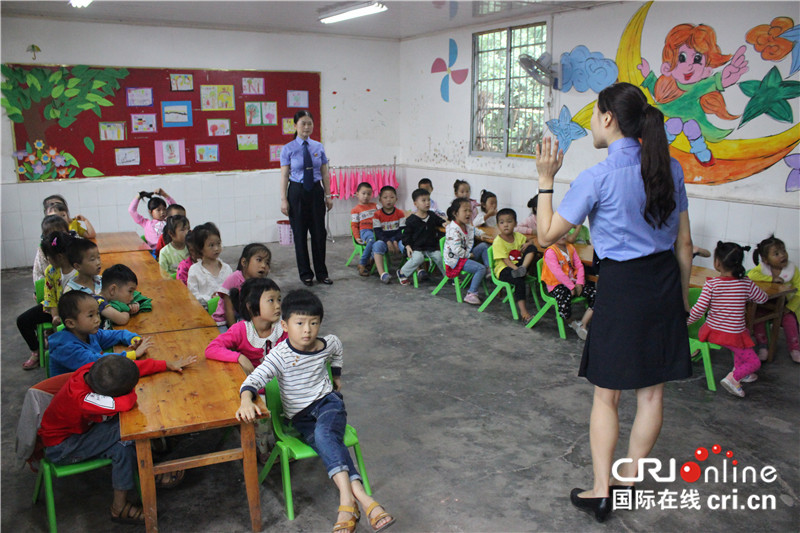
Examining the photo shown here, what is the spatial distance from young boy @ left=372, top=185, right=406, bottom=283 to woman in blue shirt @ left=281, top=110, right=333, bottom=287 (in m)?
0.58

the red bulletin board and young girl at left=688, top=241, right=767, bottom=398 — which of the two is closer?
young girl at left=688, top=241, right=767, bottom=398

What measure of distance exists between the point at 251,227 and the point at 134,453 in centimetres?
633

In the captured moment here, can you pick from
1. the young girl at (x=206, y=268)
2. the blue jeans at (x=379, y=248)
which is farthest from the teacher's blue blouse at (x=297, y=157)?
the young girl at (x=206, y=268)

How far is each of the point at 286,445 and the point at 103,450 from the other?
71 centimetres

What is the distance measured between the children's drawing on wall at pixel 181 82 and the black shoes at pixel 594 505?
6.94m

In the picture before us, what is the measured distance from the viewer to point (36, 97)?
23.2ft

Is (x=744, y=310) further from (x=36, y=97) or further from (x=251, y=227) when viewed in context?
(x=36, y=97)

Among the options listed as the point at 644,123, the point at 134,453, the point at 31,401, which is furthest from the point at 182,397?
the point at 644,123

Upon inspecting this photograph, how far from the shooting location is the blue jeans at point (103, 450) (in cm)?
245

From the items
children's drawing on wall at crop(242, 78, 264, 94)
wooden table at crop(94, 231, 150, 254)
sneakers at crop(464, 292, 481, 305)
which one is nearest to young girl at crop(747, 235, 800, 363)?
sneakers at crop(464, 292, 481, 305)

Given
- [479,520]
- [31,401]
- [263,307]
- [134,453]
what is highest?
[263,307]

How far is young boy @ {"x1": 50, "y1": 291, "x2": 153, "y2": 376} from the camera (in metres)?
2.77

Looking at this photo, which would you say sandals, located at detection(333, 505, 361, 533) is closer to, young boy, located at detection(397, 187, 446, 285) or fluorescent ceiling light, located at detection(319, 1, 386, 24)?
young boy, located at detection(397, 187, 446, 285)

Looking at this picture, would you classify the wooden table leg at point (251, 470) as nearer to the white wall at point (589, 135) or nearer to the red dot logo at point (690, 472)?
the red dot logo at point (690, 472)
